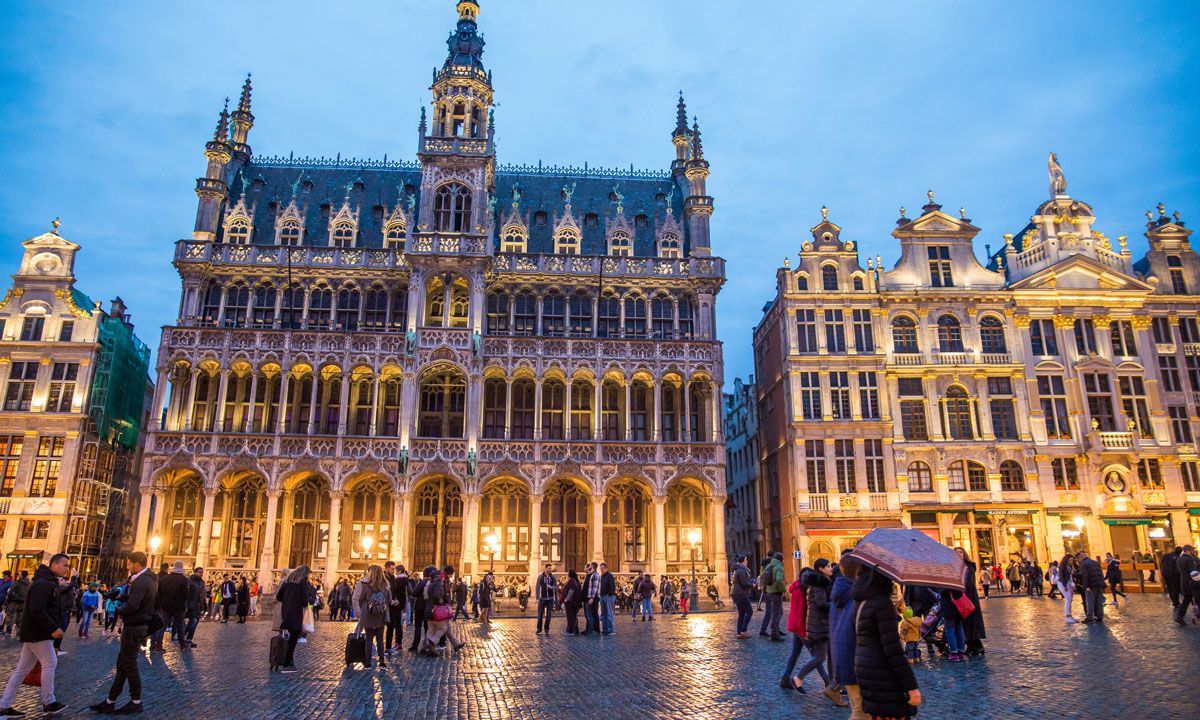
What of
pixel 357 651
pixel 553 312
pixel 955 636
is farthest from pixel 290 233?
pixel 955 636

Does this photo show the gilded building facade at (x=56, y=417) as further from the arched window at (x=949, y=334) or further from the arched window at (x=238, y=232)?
the arched window at (x=949, y=334)

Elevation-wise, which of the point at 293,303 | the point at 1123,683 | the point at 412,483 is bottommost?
the point at 1123,683

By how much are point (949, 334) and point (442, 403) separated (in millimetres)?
28223

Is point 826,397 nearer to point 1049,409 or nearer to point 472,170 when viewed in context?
point 1049,409

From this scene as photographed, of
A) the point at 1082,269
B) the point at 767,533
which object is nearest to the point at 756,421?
the point at 767,533

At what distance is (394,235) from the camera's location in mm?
46344

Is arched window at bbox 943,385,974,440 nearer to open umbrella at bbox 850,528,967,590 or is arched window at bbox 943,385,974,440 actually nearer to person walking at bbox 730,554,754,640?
person walking at bbox 730,554,754,640

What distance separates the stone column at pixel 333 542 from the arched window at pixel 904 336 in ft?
99.7

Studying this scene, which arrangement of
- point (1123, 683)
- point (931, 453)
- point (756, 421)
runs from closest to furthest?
point (1123, 683) → point (931, 453) → point (756, 421)

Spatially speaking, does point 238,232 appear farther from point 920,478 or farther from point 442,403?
point 920,478

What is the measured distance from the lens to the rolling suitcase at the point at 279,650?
48.7 ft

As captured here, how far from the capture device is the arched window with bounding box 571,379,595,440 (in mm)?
44250

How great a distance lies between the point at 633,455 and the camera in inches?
1624

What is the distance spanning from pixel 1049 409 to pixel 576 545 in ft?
87.6
